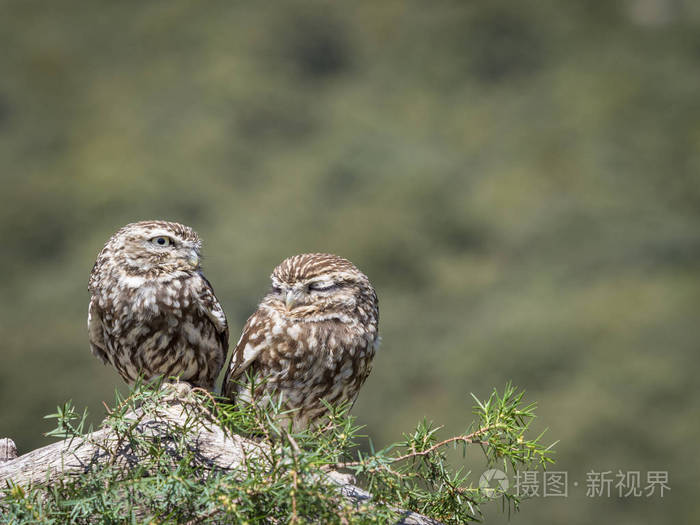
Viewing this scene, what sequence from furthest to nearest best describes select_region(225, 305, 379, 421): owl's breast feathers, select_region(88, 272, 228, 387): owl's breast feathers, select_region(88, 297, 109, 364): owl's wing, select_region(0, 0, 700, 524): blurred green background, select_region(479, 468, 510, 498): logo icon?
select_region(0, 0, 700, 524): blurred green background → select_region(88, 297, 109, 364): owl's wing → select_region(88, 272, 228, 387): owl's breast feathers → select_region(225, 305, 379, 421): owl's breast feathers → select_region(479, 468, 510, 498): logo icon

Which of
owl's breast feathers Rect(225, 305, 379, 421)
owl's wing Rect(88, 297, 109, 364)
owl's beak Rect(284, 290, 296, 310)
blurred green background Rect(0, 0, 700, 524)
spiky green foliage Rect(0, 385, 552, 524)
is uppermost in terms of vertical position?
blurred green background Rect(0, 0, 700, 524)

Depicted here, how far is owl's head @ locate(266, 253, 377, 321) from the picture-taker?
314cm

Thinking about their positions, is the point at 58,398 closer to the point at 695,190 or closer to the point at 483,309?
the point at 483,309

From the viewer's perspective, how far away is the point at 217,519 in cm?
187

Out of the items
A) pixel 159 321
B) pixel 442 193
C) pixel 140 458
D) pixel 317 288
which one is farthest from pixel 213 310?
pixel 442 193

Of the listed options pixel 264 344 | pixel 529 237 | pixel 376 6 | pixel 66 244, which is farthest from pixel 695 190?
pixel 264 344

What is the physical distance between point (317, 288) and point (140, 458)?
1.26m

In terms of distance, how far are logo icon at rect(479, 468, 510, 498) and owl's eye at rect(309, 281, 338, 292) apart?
3.55 feet

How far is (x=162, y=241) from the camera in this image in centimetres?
328

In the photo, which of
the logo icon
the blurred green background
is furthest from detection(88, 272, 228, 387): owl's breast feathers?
the blurred green background

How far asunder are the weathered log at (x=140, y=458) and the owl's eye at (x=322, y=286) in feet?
2.57

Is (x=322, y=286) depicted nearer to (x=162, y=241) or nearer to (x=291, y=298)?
(x=291, y=298)

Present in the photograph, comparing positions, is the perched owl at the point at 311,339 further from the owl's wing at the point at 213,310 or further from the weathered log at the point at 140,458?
the weathered log at the point at 140,458

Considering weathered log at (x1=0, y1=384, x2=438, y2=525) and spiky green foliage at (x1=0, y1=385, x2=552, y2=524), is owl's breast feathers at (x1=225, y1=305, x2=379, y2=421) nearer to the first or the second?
weathered log at (x1=0, y1=384, x2=438, y2=525)
